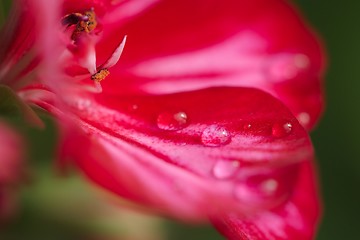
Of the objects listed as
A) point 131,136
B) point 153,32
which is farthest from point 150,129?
point 153,32

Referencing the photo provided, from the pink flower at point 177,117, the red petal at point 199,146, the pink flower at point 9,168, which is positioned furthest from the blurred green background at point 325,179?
the red petal at point 199,146

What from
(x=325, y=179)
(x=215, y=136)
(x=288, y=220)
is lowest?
(x=325, y=179)

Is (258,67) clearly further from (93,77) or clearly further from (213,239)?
(213,239)

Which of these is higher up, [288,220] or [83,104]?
[83,104]

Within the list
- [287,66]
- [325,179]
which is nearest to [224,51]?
[287,66]

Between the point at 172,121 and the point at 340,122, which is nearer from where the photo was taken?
the point at 172,121

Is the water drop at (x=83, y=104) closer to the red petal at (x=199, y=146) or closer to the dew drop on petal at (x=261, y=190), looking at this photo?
the red petal at (x=199, y=146)

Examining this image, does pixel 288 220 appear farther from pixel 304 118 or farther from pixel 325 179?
pixel 325 179
